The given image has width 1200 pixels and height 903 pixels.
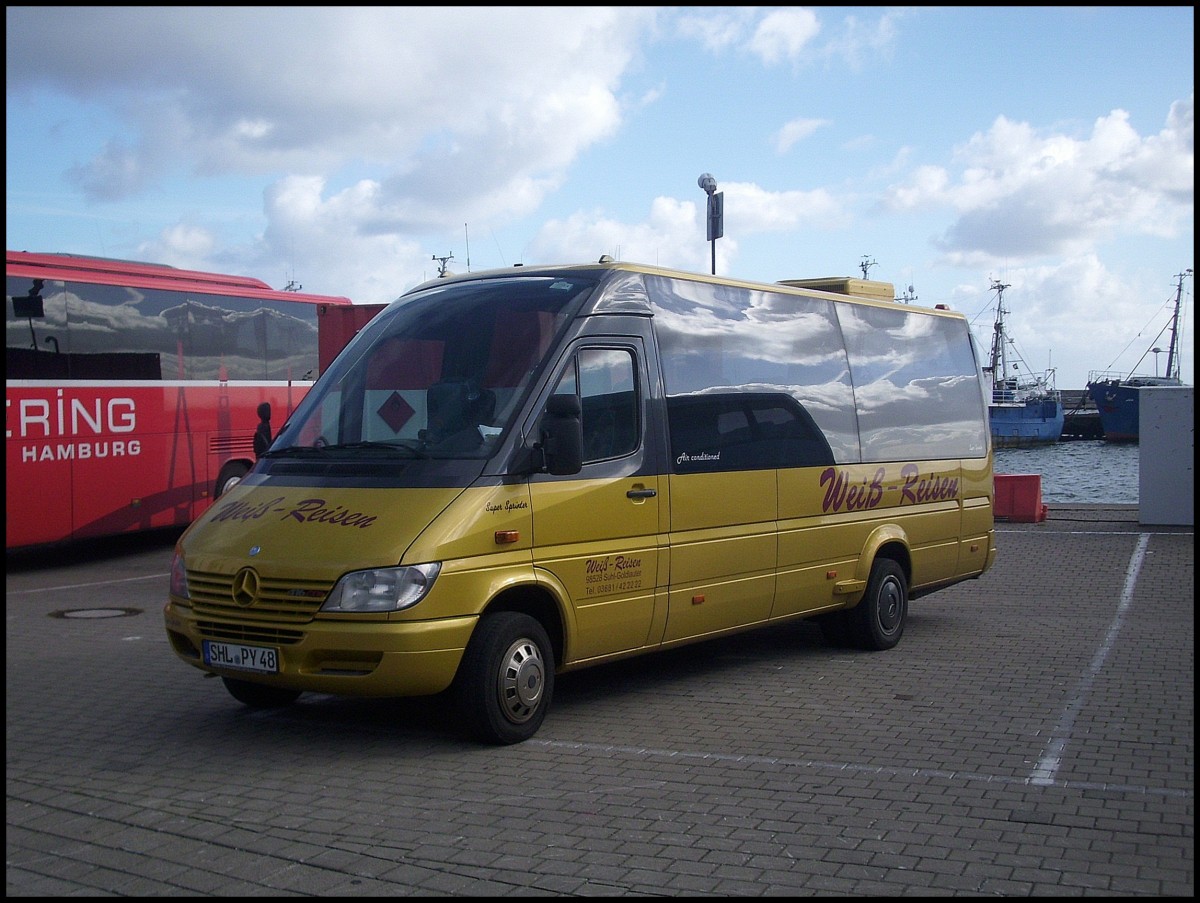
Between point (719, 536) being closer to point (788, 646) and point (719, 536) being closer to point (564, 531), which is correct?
point (564, 531)

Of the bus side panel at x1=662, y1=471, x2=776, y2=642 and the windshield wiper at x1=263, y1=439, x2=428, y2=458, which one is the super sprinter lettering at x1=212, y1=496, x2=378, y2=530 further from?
the bus side panel at x1=662, y1=471, x2=776, y2=642

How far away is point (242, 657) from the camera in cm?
697

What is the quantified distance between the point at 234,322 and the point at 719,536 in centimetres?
1232

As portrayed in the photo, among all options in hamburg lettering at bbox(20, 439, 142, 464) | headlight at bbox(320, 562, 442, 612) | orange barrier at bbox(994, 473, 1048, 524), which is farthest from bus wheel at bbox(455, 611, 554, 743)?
orange barrier at bbox(994, 473, 1048, 524)

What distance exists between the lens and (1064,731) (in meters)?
7.43

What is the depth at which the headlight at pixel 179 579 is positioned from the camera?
7406mm

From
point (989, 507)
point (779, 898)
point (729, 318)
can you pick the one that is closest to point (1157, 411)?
point (989, 507)

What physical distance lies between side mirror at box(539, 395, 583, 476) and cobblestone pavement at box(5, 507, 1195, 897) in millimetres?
1623

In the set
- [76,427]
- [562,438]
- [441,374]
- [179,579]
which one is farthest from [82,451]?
[562,438]

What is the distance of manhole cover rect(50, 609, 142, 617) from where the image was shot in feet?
40.8

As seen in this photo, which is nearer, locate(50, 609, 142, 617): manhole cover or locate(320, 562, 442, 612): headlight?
locate(320, 562, 442, 612): headlight

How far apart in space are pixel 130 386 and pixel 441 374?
10727 millimetres

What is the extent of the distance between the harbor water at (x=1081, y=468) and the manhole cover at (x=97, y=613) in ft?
93.3

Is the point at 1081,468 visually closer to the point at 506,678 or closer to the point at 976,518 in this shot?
the point at 976,518
